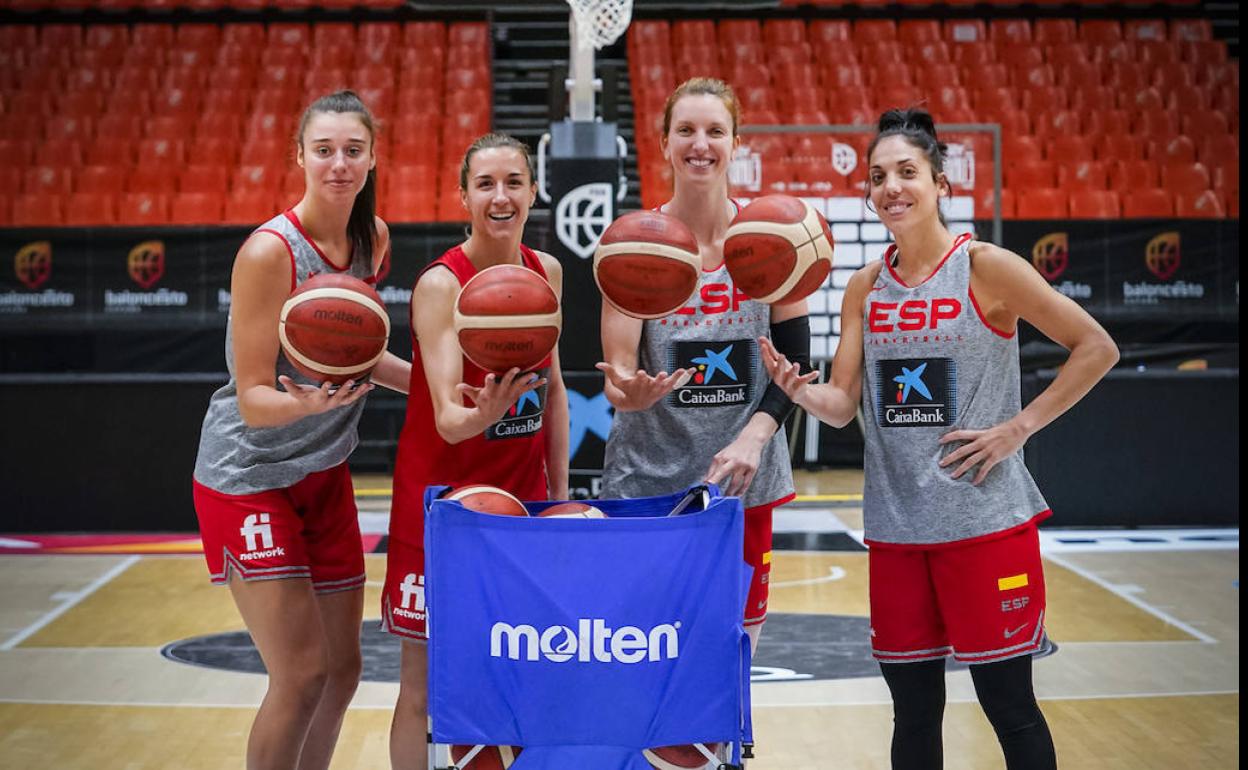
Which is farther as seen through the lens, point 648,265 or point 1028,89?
point 1028,89

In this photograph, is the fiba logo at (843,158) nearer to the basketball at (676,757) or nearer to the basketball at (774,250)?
the basketball at (774,250)

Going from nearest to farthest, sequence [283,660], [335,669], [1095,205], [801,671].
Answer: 1. [283,660]
2. [335,669]
3. [801,671]
4. [1095,205]

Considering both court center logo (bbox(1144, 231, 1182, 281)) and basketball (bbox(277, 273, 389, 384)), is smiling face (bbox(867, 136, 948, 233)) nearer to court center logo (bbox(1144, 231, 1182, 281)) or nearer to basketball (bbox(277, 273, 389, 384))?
basketball (bbox(277, 273, 389, 384))

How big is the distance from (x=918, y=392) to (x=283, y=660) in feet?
4.85

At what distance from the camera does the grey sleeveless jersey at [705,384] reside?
300 centimetres

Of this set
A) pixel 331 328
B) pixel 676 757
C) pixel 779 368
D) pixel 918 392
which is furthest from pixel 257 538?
pixel 918 392

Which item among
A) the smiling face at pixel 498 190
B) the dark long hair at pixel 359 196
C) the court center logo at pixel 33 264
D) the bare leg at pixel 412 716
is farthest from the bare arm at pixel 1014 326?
the court center logo at pixel 33 264

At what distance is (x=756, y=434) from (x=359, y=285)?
899 millimetres

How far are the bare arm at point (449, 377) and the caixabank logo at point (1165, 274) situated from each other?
8.33 meters

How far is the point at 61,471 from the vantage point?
7.72 meters

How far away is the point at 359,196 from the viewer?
10.1ft

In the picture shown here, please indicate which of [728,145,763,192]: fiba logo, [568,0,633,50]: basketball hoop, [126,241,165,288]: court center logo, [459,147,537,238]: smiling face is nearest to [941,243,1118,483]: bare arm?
[459,147,537,238]: smiling face

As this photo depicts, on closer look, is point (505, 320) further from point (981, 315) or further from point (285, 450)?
point (981, 315)

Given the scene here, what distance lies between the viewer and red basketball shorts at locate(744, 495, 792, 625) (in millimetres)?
3043
